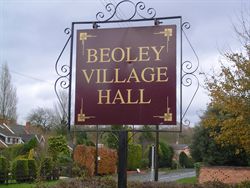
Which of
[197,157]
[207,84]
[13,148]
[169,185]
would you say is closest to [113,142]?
[13,148]

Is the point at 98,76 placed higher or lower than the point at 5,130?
lower

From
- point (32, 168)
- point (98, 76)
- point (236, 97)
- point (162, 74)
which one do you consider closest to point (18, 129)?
point (32, 168)

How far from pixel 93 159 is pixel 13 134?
34.7m

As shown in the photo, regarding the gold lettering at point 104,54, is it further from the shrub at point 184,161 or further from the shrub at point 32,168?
the shrub at point 184,161

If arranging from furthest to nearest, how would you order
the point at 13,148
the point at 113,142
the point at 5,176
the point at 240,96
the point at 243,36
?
1. the point at 113,142
2. the point at 13,148
3. the point at 5,176
4. the point at 243,36
5. the point at 240,96

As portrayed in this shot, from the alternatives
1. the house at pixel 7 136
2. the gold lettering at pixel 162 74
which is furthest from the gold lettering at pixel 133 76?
the house at pixel 7 136

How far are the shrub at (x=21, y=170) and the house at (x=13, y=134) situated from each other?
33.0 metres

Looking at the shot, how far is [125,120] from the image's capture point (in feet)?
26.5

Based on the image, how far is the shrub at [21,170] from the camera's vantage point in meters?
28.9

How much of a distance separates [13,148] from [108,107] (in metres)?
36.2

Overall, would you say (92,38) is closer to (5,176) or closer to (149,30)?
(149,30)

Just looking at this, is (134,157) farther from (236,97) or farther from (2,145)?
(236,97)

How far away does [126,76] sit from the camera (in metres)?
8.12

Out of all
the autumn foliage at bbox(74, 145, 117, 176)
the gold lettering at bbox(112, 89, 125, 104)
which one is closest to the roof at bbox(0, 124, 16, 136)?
the autumn foliage at bbox(74, 145, 117, 176)
